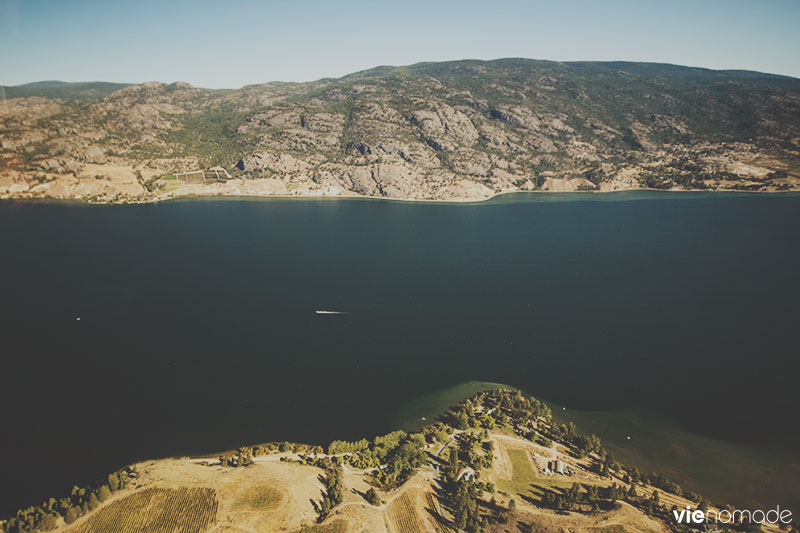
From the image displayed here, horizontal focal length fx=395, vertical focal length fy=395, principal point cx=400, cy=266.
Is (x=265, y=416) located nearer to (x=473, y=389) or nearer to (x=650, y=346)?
(x=473, y=389)

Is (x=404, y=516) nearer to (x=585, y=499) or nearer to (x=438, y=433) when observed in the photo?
(x=438, y=433)

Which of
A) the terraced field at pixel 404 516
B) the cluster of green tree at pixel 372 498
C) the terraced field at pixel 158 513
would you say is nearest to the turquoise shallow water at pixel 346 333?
the terraced field at pixel 158 513

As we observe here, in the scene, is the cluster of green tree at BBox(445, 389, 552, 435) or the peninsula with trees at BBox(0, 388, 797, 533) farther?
the cluster of green tree at BBox(445, 389, 552, 435)

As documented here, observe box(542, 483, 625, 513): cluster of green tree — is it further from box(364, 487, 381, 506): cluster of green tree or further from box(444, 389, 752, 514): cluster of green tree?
box(364, 487, 381, 506): cluster of green tree

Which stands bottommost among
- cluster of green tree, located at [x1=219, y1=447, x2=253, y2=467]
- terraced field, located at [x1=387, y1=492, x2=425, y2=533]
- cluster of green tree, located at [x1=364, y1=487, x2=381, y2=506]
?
terraced field, located at [x1=387, y1=492, x2=425, y2=533]

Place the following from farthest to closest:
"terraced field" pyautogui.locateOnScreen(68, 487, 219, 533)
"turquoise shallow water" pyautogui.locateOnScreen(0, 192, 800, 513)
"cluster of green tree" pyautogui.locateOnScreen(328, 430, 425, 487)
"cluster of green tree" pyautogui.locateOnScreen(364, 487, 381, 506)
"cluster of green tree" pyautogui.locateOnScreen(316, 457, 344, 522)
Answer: "turquoise shallow water" pyautogui.locateOnScreen(0, 192, 800, 513)
"cluster of green tree" pyautogui.locateOnScreen(328, 430, 425, 487)
"cluster of green tree" pyautogui.locateOnScreen(364, 487, 381, 506)
"cluster of green tree" pyautogui.locateOnScreen(316, 457, 344, 522)
"terraced field" pyautogui.locateOnScreen(68, 487, 219, 533)

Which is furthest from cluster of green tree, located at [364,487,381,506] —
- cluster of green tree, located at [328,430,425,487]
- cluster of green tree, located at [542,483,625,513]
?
cluster of green tree, located at [542,483,625,513]

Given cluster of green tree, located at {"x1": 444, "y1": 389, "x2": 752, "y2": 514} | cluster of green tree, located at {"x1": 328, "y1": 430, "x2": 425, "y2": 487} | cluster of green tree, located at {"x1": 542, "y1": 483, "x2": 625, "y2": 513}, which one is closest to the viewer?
cluster of green tree, located at {"x1": 542, "y1": 483, "x2": 625, "y2": 513}
